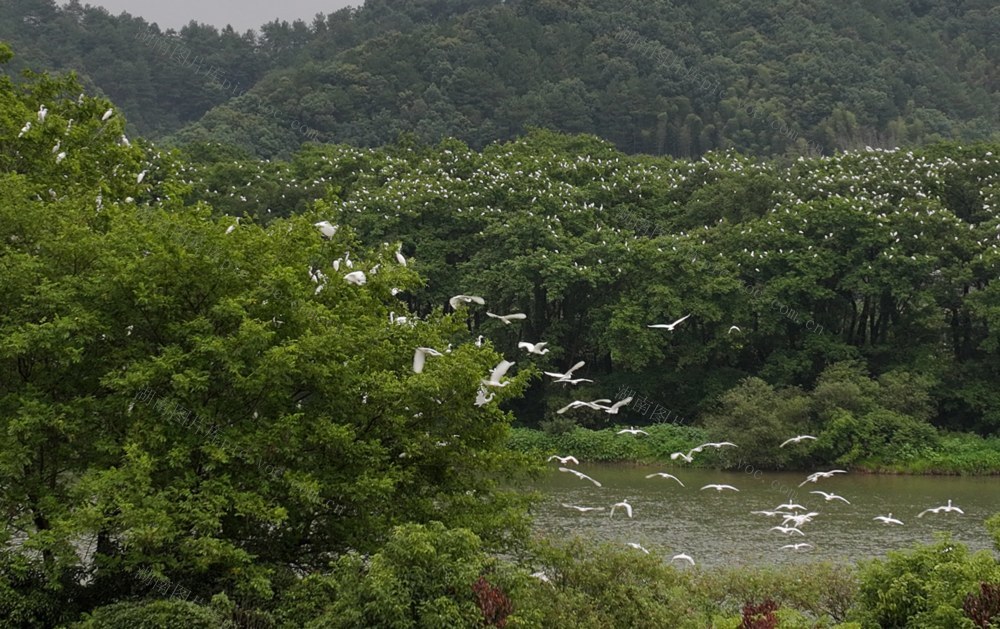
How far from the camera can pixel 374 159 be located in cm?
5369

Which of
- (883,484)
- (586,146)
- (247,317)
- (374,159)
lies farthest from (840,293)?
(247,317)

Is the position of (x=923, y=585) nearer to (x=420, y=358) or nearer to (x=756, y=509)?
(x=420, y=358)

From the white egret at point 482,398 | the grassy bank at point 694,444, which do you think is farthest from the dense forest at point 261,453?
the grassy bank at point 694,444

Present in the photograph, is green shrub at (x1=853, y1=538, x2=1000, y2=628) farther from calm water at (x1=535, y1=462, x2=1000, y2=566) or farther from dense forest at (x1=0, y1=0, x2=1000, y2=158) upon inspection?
dense forest at (x1=0, y1=0, x2=1000, y2=158)

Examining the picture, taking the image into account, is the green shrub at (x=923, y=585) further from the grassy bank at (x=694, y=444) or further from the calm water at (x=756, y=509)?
the grassy bank at (x=694, y=444)

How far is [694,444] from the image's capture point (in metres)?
39.1

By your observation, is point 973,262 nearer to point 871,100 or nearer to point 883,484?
point 883,484

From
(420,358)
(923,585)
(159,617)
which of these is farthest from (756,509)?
(159,617)

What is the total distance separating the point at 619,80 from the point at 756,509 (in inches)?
2624

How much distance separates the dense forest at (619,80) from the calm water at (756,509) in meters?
43.1

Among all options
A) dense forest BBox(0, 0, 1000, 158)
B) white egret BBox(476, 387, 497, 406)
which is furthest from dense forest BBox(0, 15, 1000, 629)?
dense forest BBox(0, 0, 1000, 158)

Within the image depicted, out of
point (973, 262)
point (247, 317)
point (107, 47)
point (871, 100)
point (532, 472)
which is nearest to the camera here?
point (247, 317)

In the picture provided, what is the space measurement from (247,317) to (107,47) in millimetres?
100642

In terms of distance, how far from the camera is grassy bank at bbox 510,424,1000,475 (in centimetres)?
3631
